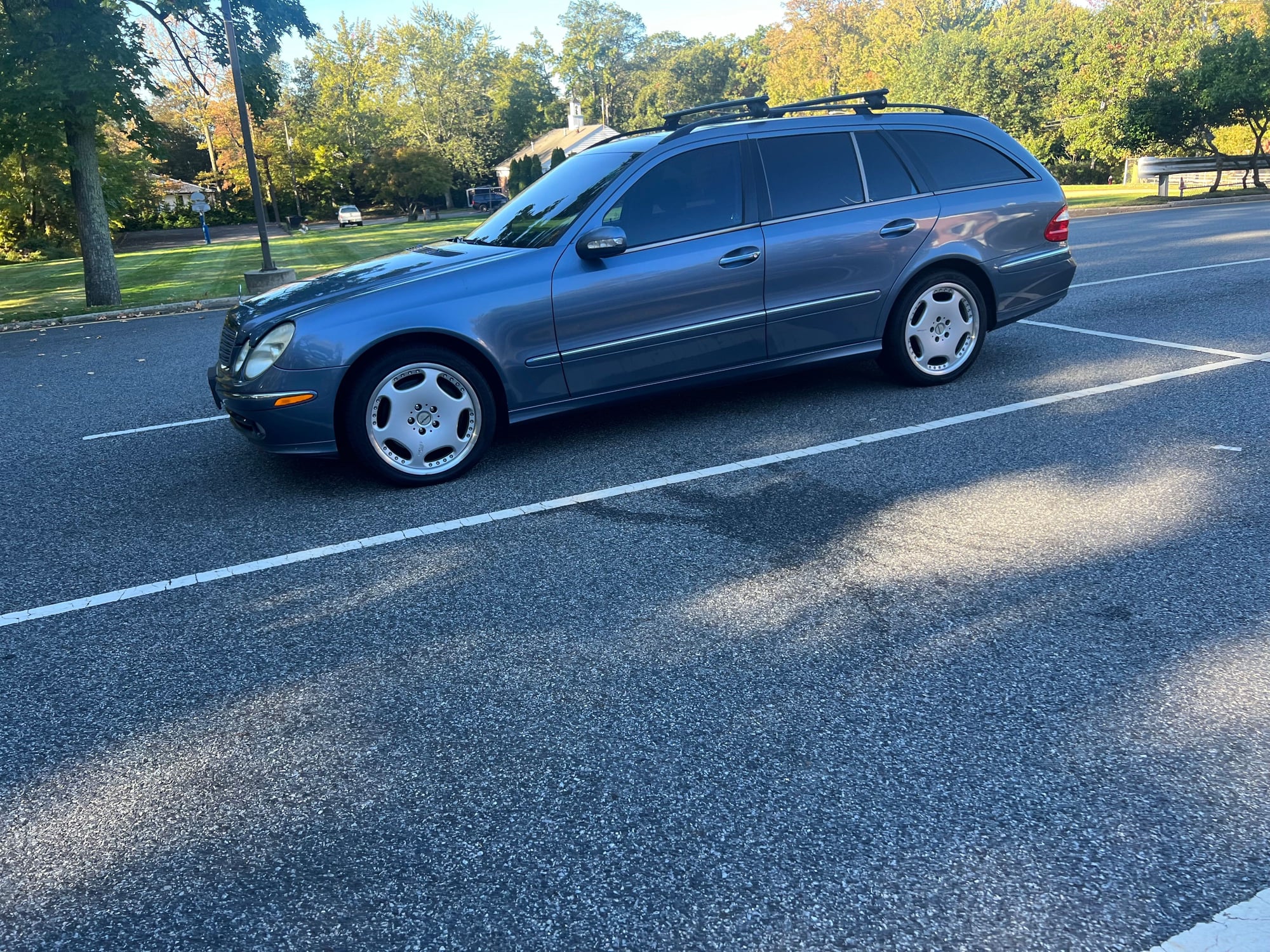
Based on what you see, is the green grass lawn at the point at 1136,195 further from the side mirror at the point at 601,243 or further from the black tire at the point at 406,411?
the black tire at the point at 406,411

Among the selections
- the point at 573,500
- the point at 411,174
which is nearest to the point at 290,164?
the point at 411,174

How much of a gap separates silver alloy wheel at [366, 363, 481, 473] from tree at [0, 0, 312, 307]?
1101 centimetres

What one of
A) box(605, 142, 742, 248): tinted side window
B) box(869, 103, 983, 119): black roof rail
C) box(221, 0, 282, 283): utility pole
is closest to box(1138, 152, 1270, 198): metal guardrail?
box(221, 0, 282, 283): utility pole

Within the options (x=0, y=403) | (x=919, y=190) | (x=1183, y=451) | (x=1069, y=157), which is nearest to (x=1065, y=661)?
(x=1183, y=451)

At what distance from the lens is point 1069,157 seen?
46188 mm

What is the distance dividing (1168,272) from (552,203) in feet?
27.1

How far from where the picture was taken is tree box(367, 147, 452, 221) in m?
64.9

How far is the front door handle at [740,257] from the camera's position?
19.0ft

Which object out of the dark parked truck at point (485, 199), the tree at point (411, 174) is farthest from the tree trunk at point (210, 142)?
the dark parked truck at point (485, 199)

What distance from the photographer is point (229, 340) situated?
554 centimetres

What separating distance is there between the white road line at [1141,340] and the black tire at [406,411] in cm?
479

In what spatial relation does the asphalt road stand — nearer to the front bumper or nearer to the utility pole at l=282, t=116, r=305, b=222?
the front bumper

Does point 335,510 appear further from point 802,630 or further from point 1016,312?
point 1016,312

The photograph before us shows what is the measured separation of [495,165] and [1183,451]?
84.7 m
